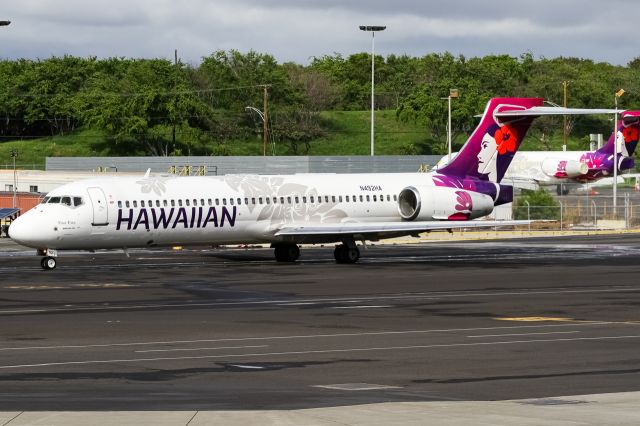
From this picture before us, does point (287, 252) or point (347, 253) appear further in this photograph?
point (287, 252)

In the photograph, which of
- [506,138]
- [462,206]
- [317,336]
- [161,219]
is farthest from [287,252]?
[317,336]

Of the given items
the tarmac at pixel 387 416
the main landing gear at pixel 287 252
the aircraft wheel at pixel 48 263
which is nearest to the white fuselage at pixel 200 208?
the aircraft wheel at pixel 48 263

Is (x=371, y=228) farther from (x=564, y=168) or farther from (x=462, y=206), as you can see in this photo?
(x=564, y=168)

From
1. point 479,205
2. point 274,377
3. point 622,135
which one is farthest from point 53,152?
point 274,377

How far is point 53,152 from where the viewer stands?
5118 inches

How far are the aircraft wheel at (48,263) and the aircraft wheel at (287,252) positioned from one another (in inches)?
349

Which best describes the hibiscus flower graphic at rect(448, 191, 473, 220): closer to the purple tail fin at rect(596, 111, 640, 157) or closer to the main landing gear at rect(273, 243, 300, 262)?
the main landing gear at rect(273, 243, 300, 262)

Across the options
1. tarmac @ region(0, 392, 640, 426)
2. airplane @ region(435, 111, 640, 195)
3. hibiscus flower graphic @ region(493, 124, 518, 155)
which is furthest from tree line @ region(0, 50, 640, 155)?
tarmac @ region(0, 392, 640, 426)

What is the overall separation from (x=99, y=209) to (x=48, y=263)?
9.20ft

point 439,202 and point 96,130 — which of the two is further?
point 96,130

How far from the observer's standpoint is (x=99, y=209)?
4428cm

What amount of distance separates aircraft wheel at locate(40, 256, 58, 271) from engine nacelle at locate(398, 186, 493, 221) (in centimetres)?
1382

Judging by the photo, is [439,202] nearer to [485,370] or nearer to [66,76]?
[485,370]

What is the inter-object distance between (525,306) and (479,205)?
1971 centimetres
